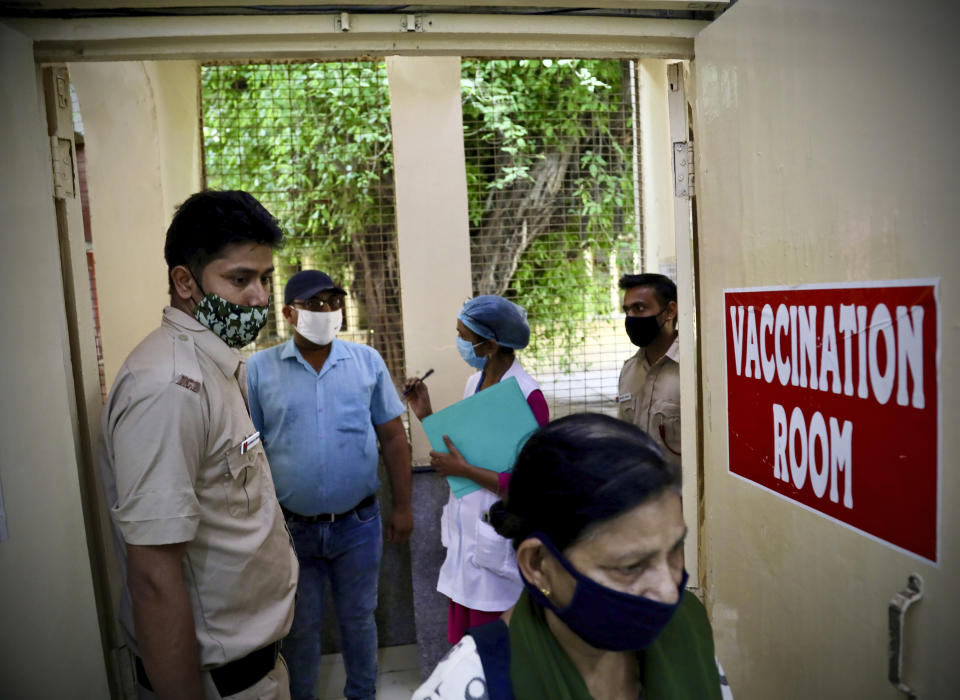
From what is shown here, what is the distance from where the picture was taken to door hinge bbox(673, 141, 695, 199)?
195 cm

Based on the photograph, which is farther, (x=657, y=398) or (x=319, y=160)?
(x=319, y=160)

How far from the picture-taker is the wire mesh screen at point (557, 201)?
207 inches

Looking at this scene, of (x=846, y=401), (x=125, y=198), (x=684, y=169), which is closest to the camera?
(x=846, y=401)

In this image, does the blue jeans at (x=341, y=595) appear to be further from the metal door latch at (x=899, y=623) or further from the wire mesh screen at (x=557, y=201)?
the wire mesh screen at (x=557, y=201)

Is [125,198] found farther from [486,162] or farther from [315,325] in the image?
[486,162]

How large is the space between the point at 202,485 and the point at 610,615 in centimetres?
106

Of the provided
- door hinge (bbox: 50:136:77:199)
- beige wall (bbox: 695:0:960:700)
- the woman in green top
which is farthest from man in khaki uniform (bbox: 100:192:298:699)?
beige wall (bbox: 695:0:960:700)

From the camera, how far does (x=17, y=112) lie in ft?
5.25

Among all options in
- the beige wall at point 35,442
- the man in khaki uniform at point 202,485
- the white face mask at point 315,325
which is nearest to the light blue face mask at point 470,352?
the white face mask at point 315,325

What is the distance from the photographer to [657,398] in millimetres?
2766

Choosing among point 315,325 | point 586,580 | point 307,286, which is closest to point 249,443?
point 586,580

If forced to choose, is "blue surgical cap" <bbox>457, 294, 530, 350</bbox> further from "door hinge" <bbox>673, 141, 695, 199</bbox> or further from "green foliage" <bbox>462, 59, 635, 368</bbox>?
"green foliage" <bbox>462, 59, 635, 368</bbox>

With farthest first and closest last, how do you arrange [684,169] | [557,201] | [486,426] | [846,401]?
1. [557,201]
2. [486,426]
3. [684,169]
4. [846,401]

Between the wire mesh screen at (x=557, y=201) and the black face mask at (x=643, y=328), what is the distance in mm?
2102
